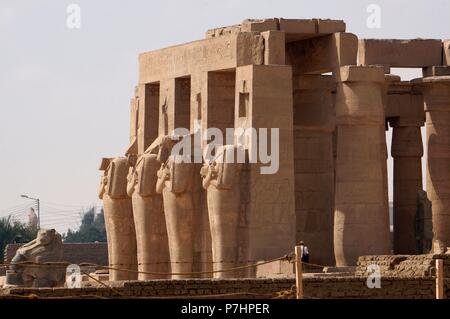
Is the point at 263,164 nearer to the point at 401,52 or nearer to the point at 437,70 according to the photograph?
the point at 437,70

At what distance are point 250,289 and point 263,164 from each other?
9.56 m

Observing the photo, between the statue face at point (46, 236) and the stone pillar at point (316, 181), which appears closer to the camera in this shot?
the statue face at point (46, 236)

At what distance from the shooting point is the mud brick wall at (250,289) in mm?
27141

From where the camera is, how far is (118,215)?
43.9 meters

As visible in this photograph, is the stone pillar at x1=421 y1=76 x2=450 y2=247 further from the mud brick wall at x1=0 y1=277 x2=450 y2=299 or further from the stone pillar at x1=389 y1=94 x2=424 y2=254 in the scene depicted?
the mud brick wall at x1=0 y1=277 x2=450 y2=299

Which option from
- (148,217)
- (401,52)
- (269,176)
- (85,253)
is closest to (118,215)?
(148,217)

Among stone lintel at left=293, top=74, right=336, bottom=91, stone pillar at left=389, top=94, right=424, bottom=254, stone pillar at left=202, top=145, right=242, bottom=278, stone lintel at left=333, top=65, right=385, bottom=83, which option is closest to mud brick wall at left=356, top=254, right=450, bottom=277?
stone pillar at left=202, top=145, right=242, bottom=278

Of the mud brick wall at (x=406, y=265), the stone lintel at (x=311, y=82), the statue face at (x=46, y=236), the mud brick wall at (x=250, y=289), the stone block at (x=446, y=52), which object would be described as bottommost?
the mud brick wall at (x=250, y=289)

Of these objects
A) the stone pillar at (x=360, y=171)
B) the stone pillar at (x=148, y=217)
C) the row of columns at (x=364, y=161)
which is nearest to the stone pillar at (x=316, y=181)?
the row of columns at (x=364, y=161)

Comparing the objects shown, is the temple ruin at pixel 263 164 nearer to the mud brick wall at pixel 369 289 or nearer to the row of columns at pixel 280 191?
the row of columns at pixel 280 191

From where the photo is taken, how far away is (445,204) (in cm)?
4569

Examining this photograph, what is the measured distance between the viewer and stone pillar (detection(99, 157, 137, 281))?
142 feet

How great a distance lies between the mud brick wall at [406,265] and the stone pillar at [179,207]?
7.61 metres

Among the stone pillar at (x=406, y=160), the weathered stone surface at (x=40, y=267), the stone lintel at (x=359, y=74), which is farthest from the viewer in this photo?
the stone pillar at (x=406, y=160)
